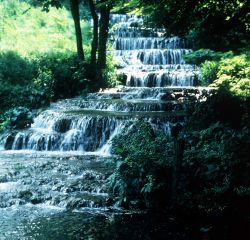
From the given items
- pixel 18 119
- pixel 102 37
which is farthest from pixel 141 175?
pixel 102 37

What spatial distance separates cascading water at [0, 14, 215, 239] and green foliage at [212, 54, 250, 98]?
2.92ft

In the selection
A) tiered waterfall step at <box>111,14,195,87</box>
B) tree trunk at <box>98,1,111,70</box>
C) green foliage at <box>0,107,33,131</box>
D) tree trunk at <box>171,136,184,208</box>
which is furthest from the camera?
tree trunk at <box>98,1,111,70</box>

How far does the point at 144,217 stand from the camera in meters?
8.93

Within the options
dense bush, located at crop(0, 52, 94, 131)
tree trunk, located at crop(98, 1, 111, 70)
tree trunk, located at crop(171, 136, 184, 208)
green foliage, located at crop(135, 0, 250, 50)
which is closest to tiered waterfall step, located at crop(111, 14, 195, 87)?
tree trunk, located at crop(98, 1, 111, 70)

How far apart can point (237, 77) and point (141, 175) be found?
7929 mm

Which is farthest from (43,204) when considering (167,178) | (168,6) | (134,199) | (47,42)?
(47,42)

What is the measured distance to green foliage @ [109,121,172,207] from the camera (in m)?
9.25

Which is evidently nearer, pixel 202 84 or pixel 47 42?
pixel 202 84

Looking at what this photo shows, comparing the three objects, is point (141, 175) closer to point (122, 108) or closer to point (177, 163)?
point (177, 163)

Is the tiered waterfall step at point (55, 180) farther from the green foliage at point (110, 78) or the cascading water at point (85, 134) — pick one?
the green foliage at point (110, 78)

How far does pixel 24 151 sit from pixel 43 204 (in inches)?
265

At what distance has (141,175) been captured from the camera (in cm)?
955

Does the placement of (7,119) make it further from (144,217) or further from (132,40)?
(132,40)

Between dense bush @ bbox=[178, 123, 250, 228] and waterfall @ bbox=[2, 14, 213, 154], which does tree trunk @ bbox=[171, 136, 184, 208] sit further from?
waterfall @ bbox=[2, 14, 213, 154]
